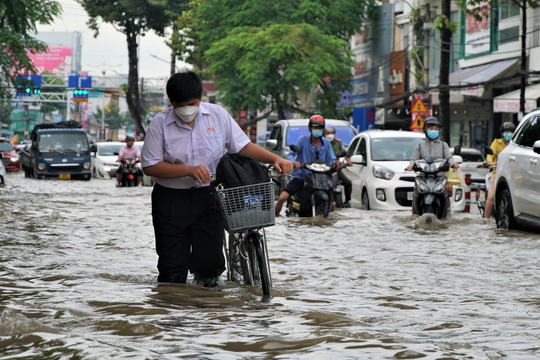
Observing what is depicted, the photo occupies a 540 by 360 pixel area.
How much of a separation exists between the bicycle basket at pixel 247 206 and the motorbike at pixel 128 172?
76.6ft

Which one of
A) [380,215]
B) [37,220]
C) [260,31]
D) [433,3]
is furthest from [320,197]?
[433,3]

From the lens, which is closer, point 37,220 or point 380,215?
point 37,220

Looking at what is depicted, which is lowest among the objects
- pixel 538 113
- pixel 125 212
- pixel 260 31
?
pixel 125 212

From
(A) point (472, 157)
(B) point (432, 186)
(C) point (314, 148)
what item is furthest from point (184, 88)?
(A) point (472, 157)

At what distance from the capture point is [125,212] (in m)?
18.4

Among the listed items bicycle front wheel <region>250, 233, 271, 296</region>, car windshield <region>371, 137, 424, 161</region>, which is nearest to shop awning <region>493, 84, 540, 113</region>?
car windshield <region>371, 137, 424, 161</region>

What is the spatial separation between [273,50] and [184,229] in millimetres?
33730

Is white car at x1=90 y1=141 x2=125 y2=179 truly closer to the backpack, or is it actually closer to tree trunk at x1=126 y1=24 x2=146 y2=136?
tree trunk at x1=126 y1=24 x2=146 y2=136

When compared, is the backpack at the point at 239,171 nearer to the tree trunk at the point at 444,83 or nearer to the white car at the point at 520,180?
the white car at the point at 520,180

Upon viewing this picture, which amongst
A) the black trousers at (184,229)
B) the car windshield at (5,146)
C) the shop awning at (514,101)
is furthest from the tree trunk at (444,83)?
the black trousers at (184,229)

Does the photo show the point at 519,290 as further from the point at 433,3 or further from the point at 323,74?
the point at 433,3

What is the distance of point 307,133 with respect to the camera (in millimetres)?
23469

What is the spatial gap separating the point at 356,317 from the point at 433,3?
41687 mm

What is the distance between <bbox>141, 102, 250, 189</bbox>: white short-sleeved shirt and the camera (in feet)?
23.5
